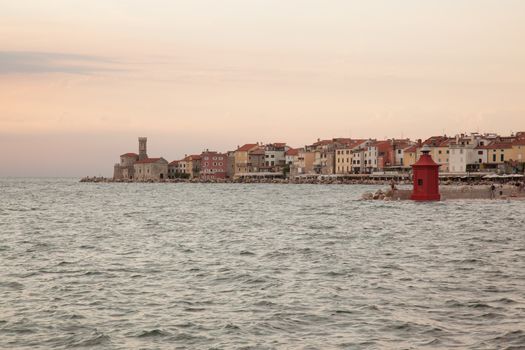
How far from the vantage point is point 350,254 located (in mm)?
25031

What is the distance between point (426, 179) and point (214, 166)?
11905 centimetres

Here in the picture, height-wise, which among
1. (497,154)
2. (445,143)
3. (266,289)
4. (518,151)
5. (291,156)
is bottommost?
(266,289)

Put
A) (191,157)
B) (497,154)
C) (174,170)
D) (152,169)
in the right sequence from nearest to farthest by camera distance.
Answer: (497,154)
(152,169)
(191,157)
(174,170)

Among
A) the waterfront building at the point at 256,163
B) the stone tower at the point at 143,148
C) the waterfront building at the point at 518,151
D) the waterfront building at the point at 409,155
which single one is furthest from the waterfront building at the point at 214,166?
the waterfront building at the point at 518,151

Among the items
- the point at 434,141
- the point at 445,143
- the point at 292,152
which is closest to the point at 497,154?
the point at 445,143

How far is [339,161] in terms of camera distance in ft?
484

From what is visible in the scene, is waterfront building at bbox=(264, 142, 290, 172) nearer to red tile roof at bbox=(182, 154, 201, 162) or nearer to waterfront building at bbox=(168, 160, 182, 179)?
red tile roof at bbox=(182, 154, 201, 162)

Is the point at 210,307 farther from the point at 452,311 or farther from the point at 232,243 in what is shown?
the point at 232,243

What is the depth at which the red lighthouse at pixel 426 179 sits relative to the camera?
5222 centimetres

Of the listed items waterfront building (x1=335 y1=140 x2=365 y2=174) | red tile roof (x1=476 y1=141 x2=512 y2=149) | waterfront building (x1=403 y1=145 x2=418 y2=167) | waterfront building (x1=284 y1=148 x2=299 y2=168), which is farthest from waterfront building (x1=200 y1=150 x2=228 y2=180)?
red tile roof (x1=476 y1=141 x2=512 y2=149)

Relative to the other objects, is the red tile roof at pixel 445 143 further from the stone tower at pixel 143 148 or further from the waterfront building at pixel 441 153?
the stone tower at pixel 143 148

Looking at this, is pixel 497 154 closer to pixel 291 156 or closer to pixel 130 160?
pixel 291 156

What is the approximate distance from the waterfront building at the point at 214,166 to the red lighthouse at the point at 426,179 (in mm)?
116202

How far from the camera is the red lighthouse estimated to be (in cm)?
5222
